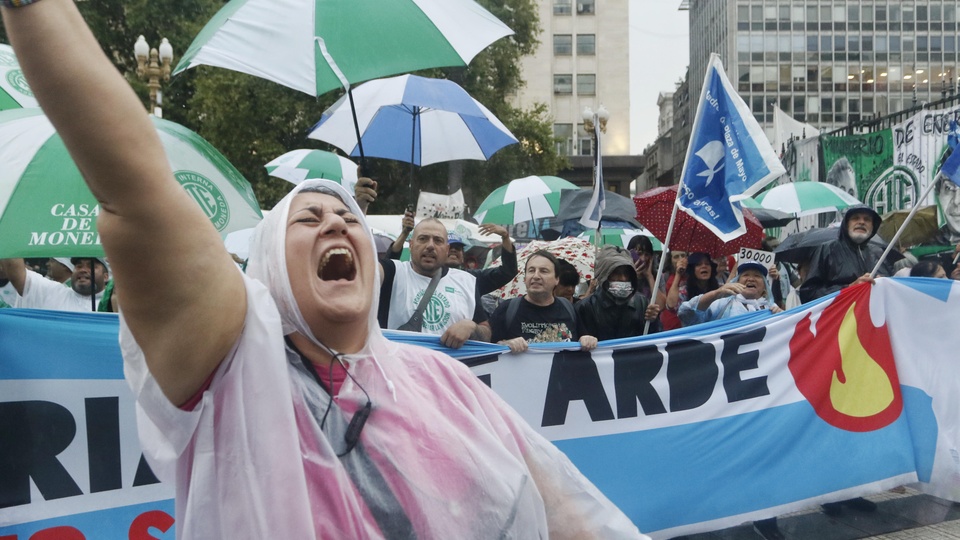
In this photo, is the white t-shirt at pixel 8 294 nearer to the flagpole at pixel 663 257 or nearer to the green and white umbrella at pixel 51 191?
the green and white umbrella at pixel 51 191

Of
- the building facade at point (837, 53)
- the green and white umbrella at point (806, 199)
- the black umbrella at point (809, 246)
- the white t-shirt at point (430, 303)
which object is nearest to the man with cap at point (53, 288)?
the white t-shirt at point (430, 303)

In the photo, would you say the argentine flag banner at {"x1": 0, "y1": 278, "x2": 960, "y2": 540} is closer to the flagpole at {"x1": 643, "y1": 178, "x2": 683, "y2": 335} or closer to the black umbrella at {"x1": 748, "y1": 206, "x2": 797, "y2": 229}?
the flagpole at {"x1": 643, "y1": 178, "x2": 683, "y2": 335}

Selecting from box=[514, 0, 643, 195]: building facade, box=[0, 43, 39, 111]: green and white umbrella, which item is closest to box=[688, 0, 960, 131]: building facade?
box=[514, 0, 643, 195]: building facade

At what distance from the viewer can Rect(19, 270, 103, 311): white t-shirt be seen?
17.2 feet

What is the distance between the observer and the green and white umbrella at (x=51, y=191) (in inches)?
133

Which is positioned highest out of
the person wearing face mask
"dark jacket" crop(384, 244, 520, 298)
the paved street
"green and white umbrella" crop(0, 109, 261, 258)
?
"green and white umbrella" crop(0, 109, 261, 258)

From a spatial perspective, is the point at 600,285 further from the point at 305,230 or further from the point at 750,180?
the point at 305,230

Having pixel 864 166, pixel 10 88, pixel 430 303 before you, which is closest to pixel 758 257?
pixel 430 303

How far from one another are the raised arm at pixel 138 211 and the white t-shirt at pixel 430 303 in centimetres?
373

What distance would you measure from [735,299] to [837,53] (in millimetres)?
80852

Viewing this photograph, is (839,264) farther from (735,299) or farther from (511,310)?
(511,310)

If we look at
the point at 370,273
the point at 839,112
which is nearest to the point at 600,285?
the point at 370,273

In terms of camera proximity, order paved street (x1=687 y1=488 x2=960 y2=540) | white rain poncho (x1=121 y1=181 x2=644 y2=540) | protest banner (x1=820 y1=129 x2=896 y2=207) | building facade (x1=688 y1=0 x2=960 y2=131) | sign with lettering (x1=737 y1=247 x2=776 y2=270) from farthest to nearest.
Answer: building facade (x1=688 y1=0 x2=960 y2=131)
protest banner (x1=820 y1=129 x2=896 y2=207)
sign with lettering (x1=737 y1=247 x2=776 y2=270)
paved street (x1=687 y1=488 x2=960 y2=540)
white rain poncho (x1=121 y1=181 x2=644 y2=540)

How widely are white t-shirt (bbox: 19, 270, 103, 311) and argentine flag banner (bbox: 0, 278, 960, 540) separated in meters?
2.05
